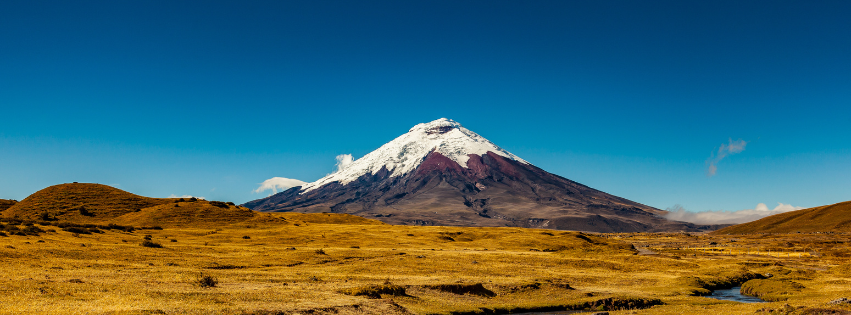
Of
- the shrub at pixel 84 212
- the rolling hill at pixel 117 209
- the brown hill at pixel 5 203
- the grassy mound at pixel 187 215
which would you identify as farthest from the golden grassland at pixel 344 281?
the brown hill at pixel 5 203

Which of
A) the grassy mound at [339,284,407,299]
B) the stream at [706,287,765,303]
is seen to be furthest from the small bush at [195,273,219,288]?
the stream at [706,287,765,303]

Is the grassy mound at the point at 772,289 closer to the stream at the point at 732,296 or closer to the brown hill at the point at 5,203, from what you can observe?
the stream at the point at 732,296

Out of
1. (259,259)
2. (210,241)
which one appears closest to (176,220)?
(210,241)

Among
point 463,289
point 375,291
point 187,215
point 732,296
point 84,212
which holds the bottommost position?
point 732,296

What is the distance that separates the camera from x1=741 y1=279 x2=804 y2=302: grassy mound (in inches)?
1704

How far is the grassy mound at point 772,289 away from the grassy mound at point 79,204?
11430cm

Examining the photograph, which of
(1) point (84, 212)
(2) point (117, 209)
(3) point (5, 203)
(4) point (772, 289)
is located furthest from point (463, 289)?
(3) point (5, 203)

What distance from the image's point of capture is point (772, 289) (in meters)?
47.5

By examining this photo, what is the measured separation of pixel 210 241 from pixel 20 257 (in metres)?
32.8

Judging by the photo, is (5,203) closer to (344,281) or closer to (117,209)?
(117,209)

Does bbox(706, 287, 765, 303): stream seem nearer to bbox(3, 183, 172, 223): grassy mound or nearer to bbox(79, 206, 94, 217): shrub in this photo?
bbox(3, 183, 172, 223): grassy mound

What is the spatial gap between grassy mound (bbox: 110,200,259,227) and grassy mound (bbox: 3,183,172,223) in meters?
4.85

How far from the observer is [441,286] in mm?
41250

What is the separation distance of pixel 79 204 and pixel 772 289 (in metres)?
127
